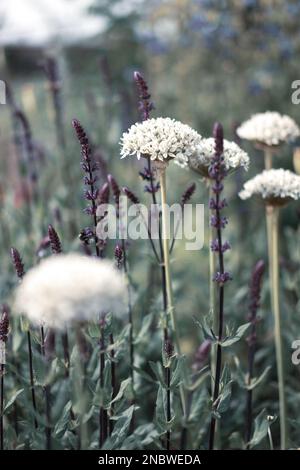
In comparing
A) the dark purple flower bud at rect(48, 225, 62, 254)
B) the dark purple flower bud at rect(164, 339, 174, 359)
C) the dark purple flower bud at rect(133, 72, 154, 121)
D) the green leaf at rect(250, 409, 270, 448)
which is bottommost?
the green leaf at rect(250, 409, 270, 448)

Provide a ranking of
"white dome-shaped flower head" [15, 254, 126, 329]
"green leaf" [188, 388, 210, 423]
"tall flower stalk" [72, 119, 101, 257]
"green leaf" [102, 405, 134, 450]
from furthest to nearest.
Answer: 1. "green leaf" [188, 388, 210, 423]
2. "green leaf" [102, 405, 134, 450]
3. "tall flower stalk" [72, 119, 101, 257]
4. "white dome-shaped flower head" [15, 254, 126, 329]

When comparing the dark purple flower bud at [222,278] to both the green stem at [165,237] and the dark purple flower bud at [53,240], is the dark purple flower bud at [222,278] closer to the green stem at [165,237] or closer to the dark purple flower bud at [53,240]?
the green stem at [165,237]

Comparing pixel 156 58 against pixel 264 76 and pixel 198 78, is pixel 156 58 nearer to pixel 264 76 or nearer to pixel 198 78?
pixel 198 78

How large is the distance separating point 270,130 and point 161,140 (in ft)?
2.71

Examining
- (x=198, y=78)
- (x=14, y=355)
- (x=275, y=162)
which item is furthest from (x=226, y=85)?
(x=14, y=355)

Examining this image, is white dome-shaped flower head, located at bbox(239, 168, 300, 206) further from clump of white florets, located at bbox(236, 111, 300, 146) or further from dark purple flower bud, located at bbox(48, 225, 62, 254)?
dark purple flower bud, located at bbox(48, 225, 62, 254)

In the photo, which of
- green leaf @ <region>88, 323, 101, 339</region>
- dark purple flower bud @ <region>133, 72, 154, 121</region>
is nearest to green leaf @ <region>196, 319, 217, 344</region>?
green leaf @ <region>88, 323, 101, 339</region>

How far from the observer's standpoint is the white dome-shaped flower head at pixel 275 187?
6.62 ft

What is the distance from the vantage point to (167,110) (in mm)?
8086

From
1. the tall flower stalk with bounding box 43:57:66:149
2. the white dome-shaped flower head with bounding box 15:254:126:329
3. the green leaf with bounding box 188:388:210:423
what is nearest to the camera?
the white dome-shaped flower head with bounding box 15:254:126:329

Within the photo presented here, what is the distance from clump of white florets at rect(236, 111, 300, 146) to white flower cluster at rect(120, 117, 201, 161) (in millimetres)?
707

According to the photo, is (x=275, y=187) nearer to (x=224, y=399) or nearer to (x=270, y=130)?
(x=270, y=130)

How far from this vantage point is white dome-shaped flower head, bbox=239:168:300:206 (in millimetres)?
2018
